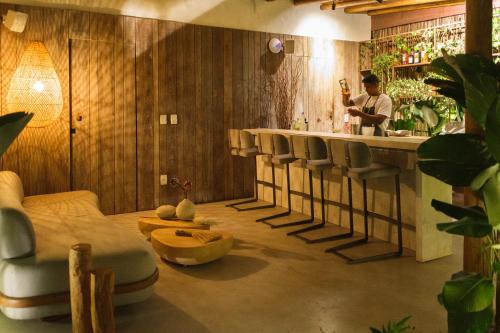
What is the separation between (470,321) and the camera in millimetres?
1977

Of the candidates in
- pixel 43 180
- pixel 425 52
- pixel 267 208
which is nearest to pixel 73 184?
pixel 43 180

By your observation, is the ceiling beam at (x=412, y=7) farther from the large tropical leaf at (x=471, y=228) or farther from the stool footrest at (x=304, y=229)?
the large tropical leaf at (x=471, y=228)

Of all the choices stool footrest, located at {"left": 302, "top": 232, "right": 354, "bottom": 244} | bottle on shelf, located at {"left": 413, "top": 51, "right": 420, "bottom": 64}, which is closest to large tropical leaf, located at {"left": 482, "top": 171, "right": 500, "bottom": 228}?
stool footrest, located at {"left": 302, "top": 232, "right": 354, "bottom": 244}

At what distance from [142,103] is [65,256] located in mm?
3787

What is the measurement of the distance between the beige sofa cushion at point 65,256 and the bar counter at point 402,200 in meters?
2.42

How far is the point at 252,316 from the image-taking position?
3369 millimetres

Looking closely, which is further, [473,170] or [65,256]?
[65,256]

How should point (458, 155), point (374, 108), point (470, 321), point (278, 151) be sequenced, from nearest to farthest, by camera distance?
1. point (470, 321)
2. point (458, 155)
3. point (278, 151)
4. point (374, 108)

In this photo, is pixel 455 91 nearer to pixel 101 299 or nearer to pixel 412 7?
pixel 101 299

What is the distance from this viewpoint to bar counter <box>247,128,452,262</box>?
14.8 feet

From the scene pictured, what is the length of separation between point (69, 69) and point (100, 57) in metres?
0.42

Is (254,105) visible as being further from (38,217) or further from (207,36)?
(38,217)

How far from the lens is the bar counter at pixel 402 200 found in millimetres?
4500

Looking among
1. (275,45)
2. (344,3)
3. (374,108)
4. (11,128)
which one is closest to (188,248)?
(11,128)
